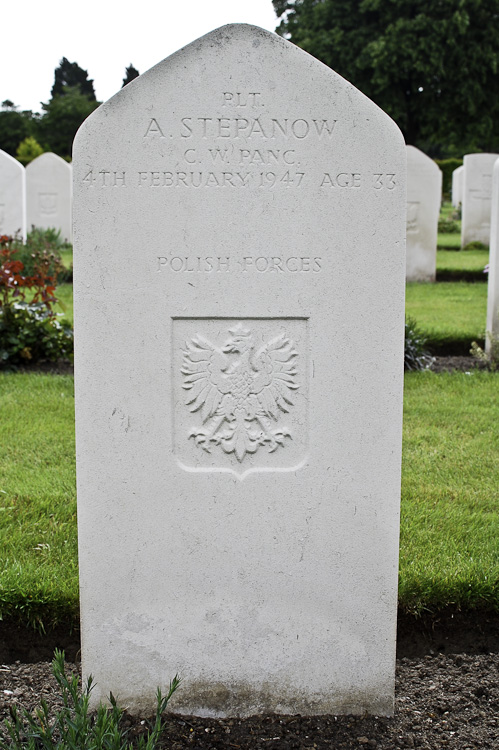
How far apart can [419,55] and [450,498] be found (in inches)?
1001

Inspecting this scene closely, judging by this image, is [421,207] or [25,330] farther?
[421,207]

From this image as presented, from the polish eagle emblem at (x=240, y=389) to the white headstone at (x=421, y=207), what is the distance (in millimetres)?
9633

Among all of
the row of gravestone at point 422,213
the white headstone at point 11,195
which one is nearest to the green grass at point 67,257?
the white headstone at point 11,195

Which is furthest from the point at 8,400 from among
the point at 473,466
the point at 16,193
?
the point at 16,193

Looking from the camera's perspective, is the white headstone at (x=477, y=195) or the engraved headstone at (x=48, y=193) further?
the white headstone at (x=477, y=195)

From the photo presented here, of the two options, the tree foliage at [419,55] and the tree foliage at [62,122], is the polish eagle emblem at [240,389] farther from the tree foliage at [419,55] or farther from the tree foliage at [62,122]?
the tree foliage at [62,122]

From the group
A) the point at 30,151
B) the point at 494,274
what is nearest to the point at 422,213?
the point at 494,274

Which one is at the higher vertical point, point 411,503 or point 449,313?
point 449,313

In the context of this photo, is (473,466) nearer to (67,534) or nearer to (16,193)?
(67,534)

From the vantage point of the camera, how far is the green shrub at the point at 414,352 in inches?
265

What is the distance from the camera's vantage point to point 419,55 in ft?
86.0

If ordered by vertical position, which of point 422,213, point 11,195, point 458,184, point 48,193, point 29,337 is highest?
point 458,184

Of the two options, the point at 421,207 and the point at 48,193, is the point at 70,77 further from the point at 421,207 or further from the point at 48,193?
the point at 421,207

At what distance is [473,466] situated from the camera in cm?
433
